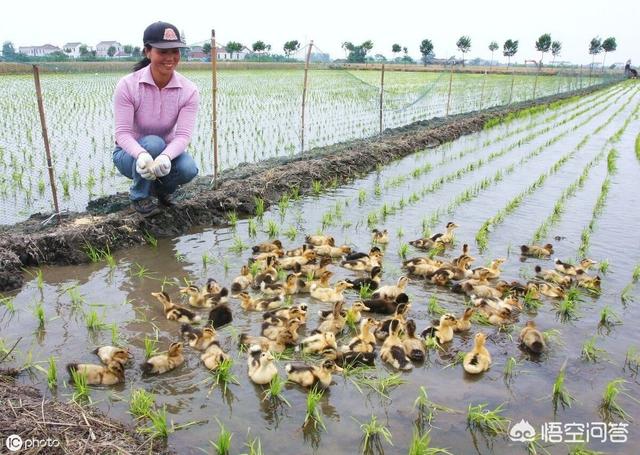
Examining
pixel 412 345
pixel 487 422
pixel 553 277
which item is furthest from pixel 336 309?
pixel 553 277

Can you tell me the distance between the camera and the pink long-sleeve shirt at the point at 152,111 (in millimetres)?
6316

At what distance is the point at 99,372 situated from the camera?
3.97 metres

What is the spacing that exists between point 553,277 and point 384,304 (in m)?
2.08

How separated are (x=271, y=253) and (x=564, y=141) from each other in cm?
1247

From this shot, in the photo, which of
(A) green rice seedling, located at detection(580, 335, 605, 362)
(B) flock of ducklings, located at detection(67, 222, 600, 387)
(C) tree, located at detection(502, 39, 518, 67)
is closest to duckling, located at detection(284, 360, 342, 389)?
(B) flock of ducklings, located at detection(67, 222, 600, 387)

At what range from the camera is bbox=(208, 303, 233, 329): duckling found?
4.93 metres

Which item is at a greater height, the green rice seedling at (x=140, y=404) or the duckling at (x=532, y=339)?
the duckling at (x=532, y=339)

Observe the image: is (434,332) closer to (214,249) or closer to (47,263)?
(214,249)

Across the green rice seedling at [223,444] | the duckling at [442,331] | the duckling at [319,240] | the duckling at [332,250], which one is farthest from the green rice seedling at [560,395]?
the duckling at [319,240]

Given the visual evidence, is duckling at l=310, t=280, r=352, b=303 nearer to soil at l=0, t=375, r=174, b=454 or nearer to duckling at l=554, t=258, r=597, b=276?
soil at l=0, t=375, r=174, b=454

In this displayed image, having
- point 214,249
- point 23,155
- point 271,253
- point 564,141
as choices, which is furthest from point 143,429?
point 564,141

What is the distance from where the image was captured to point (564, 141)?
15836 mm

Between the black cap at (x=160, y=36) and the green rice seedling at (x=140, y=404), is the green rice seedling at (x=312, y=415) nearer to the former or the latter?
the green rice seedling at (x=140, y=404)

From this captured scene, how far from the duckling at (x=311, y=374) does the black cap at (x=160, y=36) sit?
386 cm
